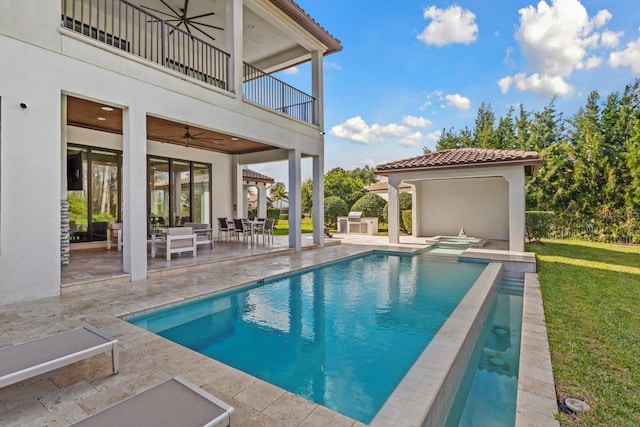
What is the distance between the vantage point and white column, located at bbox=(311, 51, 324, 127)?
13.4m

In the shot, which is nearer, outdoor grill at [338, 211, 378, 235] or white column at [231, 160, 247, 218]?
white column at [231, 160, 247, 218]

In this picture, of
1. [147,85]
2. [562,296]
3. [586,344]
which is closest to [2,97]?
[147,85]

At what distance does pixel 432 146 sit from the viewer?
122ft

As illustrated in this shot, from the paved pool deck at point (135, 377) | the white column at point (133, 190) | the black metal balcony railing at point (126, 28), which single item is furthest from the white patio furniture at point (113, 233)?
the paved pool deck at point (135, 377)

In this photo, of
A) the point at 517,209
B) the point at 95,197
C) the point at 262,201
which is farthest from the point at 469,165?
the point at 95,197

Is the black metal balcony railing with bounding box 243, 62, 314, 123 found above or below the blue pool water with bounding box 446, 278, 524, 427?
above

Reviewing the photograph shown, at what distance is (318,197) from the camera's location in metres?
13.7

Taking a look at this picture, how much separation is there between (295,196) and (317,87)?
490 centimetres

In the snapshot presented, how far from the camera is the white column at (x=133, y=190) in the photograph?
7387 millimetres

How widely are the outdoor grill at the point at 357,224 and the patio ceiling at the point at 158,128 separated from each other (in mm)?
8417

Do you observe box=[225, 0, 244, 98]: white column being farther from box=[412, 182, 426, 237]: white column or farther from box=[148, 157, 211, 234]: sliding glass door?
box=[412, 182, 426, 237]: white column

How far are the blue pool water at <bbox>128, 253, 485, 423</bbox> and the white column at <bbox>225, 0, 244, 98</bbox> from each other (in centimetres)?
631

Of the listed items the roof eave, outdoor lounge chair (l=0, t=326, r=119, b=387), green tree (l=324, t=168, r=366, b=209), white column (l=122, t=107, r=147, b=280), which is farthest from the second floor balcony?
green tree (l=324, t=168, r=366, b=209)

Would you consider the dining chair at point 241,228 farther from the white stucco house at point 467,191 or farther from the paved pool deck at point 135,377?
the paved pool deck at point 135,377
